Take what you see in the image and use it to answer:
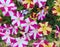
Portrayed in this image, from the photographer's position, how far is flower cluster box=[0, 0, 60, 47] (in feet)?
3.08

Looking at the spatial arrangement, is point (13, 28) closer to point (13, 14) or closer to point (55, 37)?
point (13, 14)

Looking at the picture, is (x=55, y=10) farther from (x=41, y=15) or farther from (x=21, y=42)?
(x=21, y=42)

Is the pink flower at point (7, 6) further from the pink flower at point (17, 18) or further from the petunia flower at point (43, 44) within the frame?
the petunia flower at point (43, 44)

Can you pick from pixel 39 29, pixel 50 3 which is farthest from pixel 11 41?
pixel 50 3

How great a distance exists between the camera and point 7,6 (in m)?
0.94

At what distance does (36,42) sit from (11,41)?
12 cm

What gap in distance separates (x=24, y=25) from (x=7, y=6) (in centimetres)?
12

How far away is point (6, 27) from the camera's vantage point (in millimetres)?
951

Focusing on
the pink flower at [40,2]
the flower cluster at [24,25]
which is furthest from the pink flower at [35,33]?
the pink flower at [40,2]

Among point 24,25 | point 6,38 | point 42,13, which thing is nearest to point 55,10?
point 42,13

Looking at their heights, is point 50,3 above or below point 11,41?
above

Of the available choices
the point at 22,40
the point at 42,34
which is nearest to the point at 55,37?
the point at 42,34

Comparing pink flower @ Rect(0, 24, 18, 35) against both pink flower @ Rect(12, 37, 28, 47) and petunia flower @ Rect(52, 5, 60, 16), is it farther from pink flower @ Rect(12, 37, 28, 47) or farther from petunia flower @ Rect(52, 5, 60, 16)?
petunia flower @ Rect(52, 5, 60, 16)

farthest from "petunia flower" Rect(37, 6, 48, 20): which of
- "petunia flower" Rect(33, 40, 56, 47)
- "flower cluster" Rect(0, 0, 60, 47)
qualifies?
"petunia flower" Rect(33, 40, 56, 47)
